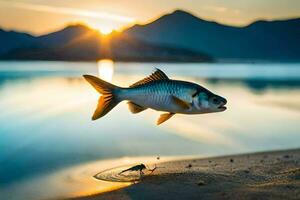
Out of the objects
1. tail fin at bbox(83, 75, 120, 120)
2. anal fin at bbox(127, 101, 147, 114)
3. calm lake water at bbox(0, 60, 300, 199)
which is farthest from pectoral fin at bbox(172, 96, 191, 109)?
calm lake water at bbox(0, 60, 300, 199)

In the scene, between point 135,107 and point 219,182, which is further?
point 219,182

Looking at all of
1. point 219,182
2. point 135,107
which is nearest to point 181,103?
point 135,107

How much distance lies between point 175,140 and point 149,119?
6.30m

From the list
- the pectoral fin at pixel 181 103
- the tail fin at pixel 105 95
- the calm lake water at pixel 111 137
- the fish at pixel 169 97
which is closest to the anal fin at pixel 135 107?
the fish at pixel 169 97

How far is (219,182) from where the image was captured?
29.7 ft

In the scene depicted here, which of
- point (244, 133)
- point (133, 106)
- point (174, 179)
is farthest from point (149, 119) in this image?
point (133, 106)

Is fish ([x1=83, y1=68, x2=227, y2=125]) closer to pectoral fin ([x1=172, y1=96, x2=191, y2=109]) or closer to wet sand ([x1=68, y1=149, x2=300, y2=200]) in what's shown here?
pectoral fin ([x1=172, y1=96, x2=191, y2=109])

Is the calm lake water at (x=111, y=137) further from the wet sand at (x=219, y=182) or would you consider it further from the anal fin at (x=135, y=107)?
the anal fin at (x=135, y=107)

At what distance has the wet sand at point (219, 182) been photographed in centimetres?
802

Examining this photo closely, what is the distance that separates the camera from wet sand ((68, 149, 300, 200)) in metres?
8.02

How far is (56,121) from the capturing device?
2269 centimetres

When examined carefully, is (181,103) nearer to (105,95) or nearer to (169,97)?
(169,97)

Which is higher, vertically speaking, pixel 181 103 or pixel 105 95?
pixel 105 95

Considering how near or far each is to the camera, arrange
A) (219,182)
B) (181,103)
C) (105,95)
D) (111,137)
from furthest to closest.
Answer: (111,137)
(219,182)
(105,95)
(181,103)
